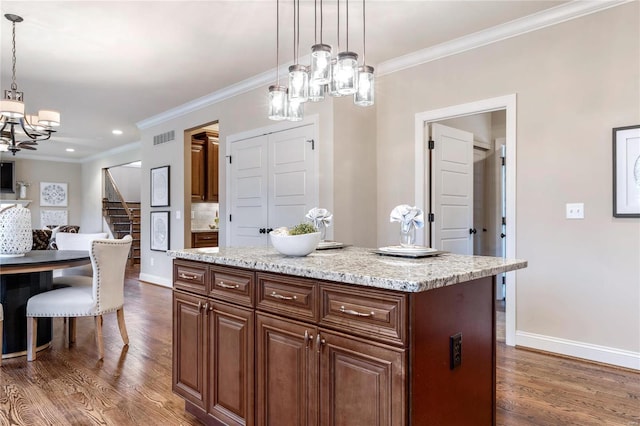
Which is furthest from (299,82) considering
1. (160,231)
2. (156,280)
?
(156,280)

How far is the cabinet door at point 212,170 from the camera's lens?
6832mm

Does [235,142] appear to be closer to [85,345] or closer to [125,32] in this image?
[125,32]

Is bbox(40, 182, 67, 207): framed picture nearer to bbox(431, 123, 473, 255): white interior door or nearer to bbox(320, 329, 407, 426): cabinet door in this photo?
bbox(431, 123, 473, 255): white interior door

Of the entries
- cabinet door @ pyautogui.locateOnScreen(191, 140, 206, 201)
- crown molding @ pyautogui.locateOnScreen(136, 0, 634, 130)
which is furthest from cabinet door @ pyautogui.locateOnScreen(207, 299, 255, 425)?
cabinet door @ pyautogui.locateOnScreen(191, 140, 206, 201)

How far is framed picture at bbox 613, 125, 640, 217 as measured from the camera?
111 inches

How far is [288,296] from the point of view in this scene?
5.50 feet

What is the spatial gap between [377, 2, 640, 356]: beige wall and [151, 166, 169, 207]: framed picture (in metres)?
4.61

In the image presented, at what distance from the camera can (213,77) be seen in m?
4.69

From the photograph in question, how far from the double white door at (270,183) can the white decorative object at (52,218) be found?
809cm

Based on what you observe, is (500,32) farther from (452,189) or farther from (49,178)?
(49,178)

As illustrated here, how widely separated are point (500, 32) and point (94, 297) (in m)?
3.91

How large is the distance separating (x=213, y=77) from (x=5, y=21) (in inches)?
75.8

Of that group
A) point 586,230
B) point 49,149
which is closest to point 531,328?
point 586,230

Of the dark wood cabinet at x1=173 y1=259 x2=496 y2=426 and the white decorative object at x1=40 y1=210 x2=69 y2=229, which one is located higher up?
the white decorative object at x1=40 y1=210 x2=69 y2=229
